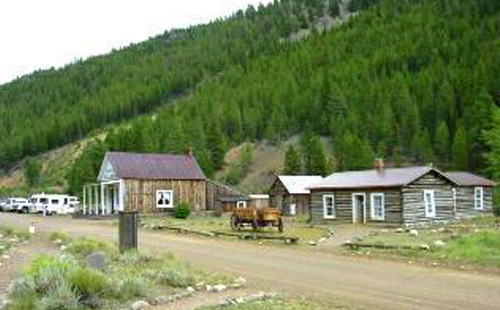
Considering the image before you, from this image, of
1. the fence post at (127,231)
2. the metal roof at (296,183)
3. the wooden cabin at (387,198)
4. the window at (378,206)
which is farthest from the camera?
the metal roof at (296,183)

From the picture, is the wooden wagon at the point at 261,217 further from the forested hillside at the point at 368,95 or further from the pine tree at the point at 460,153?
the pine tree at the point at 460,153

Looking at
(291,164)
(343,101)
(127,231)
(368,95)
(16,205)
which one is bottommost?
(16,205)

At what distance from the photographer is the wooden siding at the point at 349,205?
134 feet

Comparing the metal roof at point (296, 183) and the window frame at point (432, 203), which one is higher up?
the metal roof at point (296, 183)

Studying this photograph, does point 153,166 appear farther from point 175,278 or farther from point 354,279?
point 175,278

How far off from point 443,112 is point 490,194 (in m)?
56.3

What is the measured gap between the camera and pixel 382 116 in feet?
360

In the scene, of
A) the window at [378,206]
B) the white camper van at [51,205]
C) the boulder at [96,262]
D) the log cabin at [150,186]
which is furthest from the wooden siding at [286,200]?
the boulder at [96,262]

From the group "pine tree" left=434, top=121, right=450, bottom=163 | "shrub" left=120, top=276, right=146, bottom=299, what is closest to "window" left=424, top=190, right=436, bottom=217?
"shrub" left=120, top=276, right=146, bottom=299

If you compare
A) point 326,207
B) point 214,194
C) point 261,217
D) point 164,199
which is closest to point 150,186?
point 164,199

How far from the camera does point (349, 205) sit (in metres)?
43.3

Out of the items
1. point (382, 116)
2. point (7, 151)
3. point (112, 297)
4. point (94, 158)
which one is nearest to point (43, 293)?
point (112, 297)

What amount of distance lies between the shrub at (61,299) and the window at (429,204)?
31956 millimetres

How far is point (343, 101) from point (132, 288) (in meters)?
113
